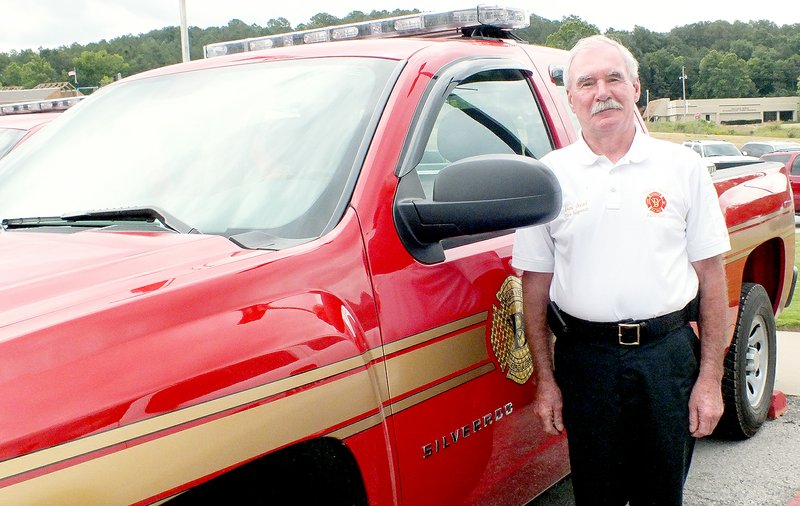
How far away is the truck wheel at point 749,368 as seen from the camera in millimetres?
4113

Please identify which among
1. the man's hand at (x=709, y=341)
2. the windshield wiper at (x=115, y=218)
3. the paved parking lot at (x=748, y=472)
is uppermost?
the windshield wiper at (x=115, y=218)

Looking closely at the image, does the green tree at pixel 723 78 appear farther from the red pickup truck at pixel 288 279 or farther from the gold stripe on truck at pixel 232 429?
the gold stripe on truck at pixel 232 429

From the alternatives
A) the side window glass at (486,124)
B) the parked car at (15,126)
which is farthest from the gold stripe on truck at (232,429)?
the parked car at (15,126)

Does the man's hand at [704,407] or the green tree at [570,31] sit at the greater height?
the green tree at [570,31]

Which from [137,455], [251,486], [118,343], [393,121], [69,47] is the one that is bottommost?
[251,486]

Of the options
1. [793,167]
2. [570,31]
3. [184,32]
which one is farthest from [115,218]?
[570,31]

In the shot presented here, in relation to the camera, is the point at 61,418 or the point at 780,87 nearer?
the point at 61,418

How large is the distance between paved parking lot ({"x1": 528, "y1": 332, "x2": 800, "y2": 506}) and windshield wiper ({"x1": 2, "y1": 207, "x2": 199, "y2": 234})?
2.32 m

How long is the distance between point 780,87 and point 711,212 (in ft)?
432

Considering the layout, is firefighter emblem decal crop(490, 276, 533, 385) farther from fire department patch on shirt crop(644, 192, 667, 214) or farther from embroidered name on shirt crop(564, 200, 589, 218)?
fire department patch on shirt crop(644, 192, 667, 214)

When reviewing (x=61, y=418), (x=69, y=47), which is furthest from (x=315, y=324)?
(x=69, y=47)

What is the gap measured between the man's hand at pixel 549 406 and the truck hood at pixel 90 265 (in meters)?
1.11

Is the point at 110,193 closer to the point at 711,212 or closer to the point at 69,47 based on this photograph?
the point at 711,212

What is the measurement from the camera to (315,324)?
183 cm
